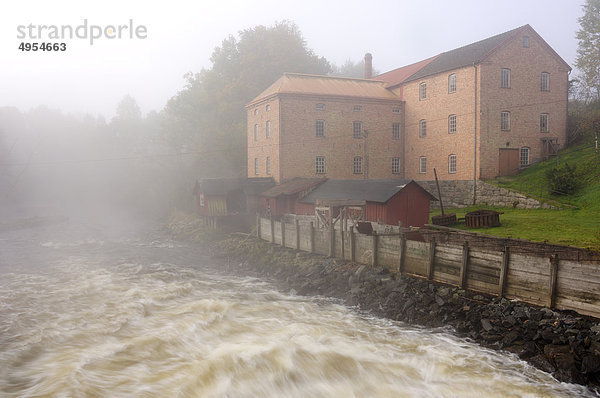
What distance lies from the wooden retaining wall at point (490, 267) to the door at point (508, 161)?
18.4m

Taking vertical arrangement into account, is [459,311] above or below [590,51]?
below

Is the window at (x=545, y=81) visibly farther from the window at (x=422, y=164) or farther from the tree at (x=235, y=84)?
the tree at (x=235, y=84)

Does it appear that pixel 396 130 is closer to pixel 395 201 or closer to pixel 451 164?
pixel 451 164

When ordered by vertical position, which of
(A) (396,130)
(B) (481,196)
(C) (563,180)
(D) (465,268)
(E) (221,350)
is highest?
(A) (396,130)

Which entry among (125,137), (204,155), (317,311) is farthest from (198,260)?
(125,137)

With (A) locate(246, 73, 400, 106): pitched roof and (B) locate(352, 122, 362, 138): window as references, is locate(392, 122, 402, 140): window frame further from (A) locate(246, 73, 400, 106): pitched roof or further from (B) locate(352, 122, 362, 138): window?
(B) locate(352, 122, 362, 138): window

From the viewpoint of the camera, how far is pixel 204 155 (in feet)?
168

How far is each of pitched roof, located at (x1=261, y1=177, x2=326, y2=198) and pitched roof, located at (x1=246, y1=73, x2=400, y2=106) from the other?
308 inches

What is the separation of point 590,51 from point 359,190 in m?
33.7

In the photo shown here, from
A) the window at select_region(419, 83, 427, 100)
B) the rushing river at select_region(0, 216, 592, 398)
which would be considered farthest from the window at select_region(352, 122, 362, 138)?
the rushing river at select_region(0, 216, 592, 398)

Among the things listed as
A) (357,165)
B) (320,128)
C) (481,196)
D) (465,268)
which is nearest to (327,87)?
(320,128)

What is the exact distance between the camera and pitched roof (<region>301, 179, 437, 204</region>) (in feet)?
78.1

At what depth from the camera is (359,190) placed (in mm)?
26078

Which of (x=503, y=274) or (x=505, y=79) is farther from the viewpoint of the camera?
(x=505, y=79)
